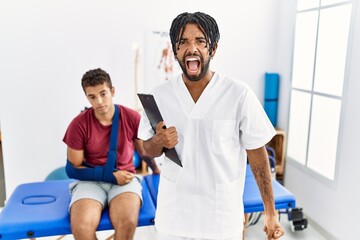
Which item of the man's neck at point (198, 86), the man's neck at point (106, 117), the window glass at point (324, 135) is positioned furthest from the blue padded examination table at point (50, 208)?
the man's neck at point (198, 86)

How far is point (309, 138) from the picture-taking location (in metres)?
2.59

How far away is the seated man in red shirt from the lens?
167cm

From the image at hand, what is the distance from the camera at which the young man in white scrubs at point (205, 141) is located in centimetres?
108

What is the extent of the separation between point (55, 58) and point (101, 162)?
1158mm

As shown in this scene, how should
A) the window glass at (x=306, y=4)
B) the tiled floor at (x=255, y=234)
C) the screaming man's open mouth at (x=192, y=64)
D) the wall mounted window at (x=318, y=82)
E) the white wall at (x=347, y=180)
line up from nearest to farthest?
1. the screaming man's open mouth at (x=192, y=64)
2. the white wall at (x=347, y=180)
3. the wall mounted window at (x=318, y=82)
4. the tiled floor at (x=255, y=234)
5. the window glass at (x=306, y=4)

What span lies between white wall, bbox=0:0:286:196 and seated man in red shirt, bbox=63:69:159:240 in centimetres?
94

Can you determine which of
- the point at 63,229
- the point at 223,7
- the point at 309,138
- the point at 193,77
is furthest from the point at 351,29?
the point at 63,229

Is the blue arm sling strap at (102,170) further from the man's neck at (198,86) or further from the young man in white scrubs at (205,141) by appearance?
the man's neck at (198,86)

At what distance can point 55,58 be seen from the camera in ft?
8.72

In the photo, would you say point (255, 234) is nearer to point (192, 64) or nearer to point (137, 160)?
point (137, 160)

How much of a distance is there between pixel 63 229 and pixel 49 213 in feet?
0.41

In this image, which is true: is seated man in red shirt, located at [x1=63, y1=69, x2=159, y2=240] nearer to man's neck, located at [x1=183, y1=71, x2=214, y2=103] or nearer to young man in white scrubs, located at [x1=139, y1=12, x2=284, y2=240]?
young man in white scrubs, located at [x1=139, y1=12, x2=284, y2=240]

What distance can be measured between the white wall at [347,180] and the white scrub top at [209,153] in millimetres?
1229

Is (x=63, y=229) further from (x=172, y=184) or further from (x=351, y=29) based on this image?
(x=351, y=29)
